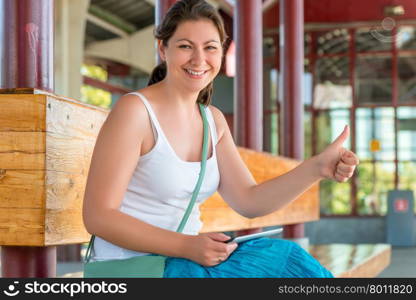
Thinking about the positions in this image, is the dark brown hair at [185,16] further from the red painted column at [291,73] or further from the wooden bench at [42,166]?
the red painted column at [291,73]

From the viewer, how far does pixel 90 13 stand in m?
12.9

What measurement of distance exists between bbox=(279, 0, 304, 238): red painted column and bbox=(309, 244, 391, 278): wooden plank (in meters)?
1.22

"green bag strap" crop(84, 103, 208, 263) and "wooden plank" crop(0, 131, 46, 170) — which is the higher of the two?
"wooden plank" crop(0, 131, 46, 170)

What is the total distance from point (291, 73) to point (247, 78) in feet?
5.80

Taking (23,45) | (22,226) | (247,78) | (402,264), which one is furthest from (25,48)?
(402,264)

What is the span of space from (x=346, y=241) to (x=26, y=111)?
1340 centimetres

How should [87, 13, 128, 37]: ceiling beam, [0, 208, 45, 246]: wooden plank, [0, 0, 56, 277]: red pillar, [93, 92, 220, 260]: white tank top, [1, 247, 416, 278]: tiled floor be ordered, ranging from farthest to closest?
[87, 13, 128, 37]: ceiling beam → [1, 247, 416, 278]: tiled floor → [0, 0, 56, 277]: red pillar → [0, 208, 45, 246]: wooden plank → [93, 92, 220, 260]: white tank top

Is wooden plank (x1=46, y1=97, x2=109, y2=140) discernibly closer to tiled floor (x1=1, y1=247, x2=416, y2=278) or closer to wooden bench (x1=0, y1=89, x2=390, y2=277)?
wooden bench (x1=0, y1=89, x2=390, y2=277)

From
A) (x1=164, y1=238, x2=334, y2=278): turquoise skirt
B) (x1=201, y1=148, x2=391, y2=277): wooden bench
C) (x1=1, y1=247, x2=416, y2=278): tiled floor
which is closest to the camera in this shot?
(x1=164, y1=238, x2=334, y2=278): turquoise skirt

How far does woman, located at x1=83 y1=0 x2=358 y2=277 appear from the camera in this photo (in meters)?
1.88

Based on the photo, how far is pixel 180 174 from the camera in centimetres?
207

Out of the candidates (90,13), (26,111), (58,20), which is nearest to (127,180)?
(26,111)

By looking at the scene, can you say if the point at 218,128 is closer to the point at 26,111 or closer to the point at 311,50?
the point at 26,111

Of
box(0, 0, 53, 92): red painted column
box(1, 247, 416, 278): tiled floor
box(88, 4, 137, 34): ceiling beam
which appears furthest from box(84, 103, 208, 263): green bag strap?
box(88, 4, 137, 34): ceiling beam
